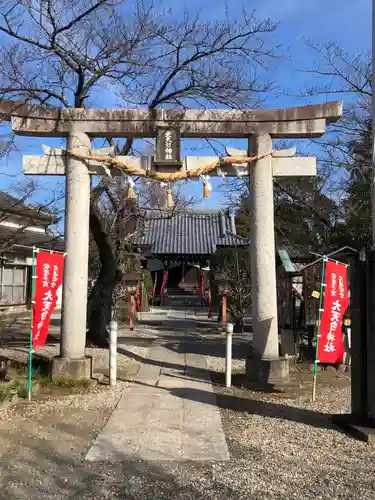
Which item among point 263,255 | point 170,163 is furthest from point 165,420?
point 170,163

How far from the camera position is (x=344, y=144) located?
42.6 feet

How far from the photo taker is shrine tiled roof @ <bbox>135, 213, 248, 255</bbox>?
3475 centimetres

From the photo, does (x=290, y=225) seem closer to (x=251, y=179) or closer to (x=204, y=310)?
(x=251, y=179)

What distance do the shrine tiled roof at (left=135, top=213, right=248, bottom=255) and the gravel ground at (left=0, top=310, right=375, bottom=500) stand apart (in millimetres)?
27013

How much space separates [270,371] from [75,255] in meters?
4.00

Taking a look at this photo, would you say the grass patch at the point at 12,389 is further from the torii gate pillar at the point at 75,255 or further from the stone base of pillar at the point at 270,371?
the stone base of pillar at the point at 270,371

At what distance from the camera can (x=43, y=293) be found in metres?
8.00

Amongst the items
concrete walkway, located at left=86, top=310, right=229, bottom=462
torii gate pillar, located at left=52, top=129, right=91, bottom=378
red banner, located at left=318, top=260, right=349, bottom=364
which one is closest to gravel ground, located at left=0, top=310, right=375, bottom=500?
concrete walkway, located at left=86, top=310, right=229, bottom=462

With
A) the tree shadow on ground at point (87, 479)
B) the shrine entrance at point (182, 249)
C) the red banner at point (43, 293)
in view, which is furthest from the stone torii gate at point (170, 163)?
the shrine entrance at point (182, 249)

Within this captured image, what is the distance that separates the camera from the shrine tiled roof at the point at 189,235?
34750 millimetres

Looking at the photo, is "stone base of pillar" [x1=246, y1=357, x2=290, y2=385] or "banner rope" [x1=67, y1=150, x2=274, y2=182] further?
"banner rope" [x1=67, y1=150, x2=274, y2=182]

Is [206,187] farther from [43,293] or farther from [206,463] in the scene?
[206,463]

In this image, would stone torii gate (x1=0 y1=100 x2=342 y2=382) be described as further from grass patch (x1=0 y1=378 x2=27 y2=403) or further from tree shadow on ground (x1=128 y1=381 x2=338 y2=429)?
tree shadow on ground (x1=128 y1=381 x2=338 y2=429)

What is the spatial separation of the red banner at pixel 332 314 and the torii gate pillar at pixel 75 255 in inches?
159
